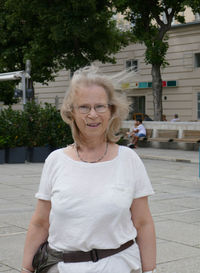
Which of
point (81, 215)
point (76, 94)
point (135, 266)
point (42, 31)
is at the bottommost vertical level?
point (135, 266)

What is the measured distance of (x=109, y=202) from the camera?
2.27 metres

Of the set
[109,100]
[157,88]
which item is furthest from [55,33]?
[109,100]

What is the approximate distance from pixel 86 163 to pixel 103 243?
355mm

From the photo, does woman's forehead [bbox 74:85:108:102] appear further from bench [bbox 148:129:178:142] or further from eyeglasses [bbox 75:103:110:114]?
bench [bbox 148:129:178:142]

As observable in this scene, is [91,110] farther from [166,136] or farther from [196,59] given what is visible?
[196,59]

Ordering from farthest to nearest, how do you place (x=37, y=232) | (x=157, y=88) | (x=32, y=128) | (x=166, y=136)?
(x=157, y=88) → (x=166, y=136) → (x=32, y=128) → (x=37, y=232)

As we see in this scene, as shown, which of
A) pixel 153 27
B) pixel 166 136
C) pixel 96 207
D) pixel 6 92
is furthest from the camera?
pixel 6 92

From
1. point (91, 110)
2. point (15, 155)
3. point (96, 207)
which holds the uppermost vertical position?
point (91, 110)

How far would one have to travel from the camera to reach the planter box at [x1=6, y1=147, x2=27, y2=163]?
16656mm

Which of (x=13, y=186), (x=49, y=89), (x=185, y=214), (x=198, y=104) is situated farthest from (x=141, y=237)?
(x=49, y=89)

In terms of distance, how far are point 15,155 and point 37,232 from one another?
47.0ft

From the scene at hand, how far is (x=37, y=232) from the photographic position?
8.27ft

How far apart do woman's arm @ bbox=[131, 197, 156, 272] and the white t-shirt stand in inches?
1.6

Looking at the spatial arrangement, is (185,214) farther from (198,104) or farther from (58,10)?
(198,104)
